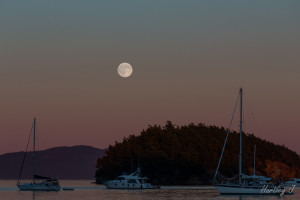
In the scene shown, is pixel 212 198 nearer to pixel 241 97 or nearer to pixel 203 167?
pixel 241 97

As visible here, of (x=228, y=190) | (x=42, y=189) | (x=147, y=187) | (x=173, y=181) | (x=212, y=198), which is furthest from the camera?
(x=173, y=181)

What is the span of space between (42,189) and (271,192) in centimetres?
4313

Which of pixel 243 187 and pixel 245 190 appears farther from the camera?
pixel 245 190

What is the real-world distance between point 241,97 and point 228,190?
15308 mm

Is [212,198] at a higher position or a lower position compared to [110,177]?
lower

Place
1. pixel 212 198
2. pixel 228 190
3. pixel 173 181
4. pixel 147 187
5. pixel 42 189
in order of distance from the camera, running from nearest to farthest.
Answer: pixel 212 198 → pixel 228 190 → pixel 42 189 → pixel 147 187 → pixel 173 181

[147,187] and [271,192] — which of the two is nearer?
[271,192]

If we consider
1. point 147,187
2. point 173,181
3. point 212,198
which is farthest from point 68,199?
point 173,181

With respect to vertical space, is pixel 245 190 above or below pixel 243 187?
below

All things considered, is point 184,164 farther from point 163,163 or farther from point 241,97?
point 241,97

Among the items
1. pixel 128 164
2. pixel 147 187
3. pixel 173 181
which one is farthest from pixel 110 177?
pixel 147 187

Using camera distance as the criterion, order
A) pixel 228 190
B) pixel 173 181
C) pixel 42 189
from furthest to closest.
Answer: pixel 173 181 < pixel 42 189 < pixel 228 190

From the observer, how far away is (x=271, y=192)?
111875 mm

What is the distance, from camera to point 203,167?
198 metres
